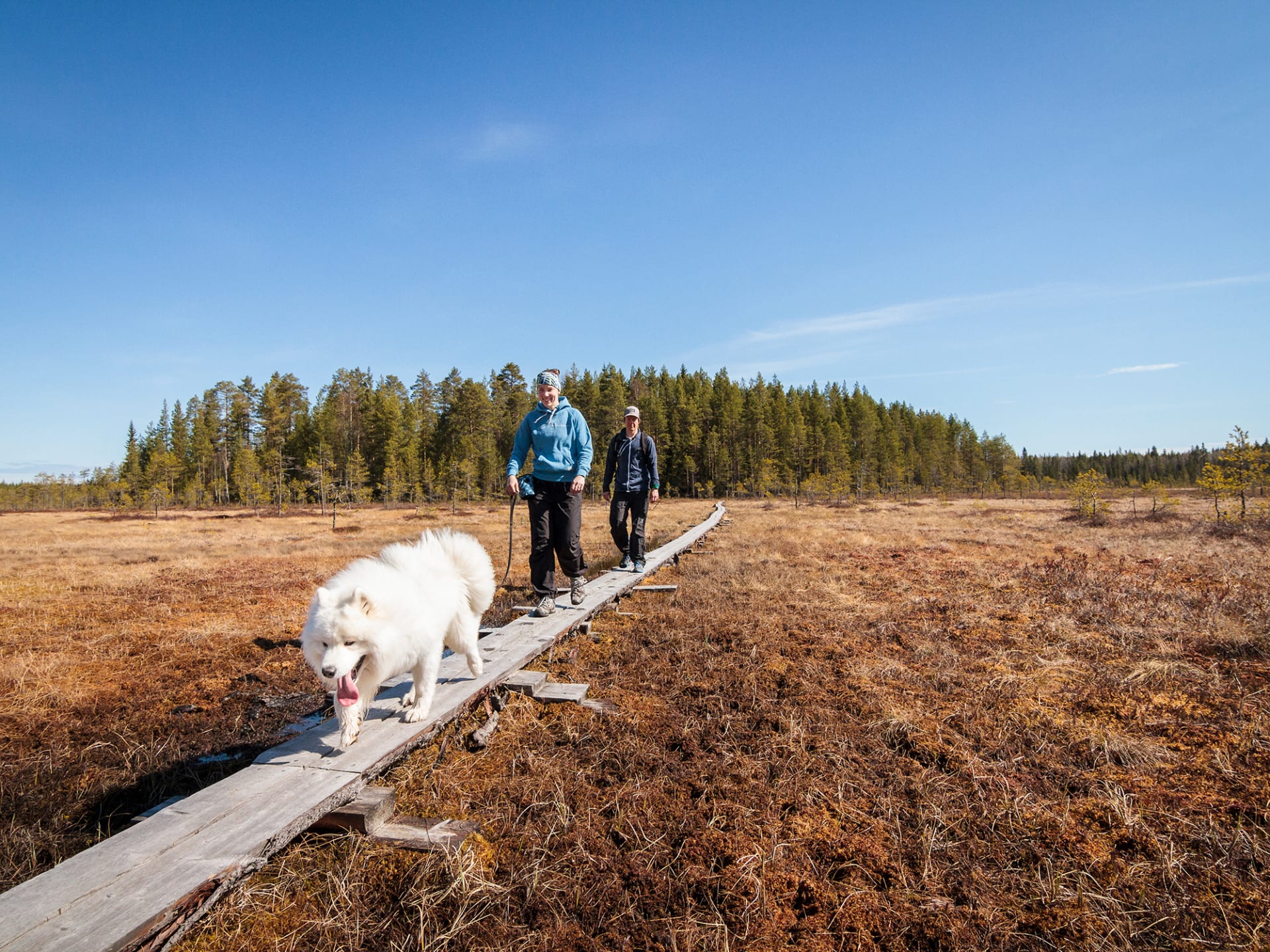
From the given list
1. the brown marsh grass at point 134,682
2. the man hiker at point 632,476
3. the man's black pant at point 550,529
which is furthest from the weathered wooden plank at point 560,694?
the man hiker at point 632,476

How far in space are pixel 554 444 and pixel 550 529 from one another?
94 cm

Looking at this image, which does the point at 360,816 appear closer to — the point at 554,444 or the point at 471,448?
the point at 554,444

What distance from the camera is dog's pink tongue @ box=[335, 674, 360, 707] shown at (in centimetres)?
294

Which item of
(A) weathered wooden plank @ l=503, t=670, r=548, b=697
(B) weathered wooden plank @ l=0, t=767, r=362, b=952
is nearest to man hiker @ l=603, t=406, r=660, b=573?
(A) weathered wooden plank @ l=503, t=670, r=548, b=697

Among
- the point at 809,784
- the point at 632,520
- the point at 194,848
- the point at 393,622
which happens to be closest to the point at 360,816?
the point at 194,848

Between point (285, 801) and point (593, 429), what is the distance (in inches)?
2246

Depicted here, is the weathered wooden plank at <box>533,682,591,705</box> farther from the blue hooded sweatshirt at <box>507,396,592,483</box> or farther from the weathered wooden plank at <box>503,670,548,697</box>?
the blue hooded sweatshirt at <box>507,396,592,483</box>

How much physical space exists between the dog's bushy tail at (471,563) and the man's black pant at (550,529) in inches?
67.5

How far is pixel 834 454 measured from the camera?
202ft

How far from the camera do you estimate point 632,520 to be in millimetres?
9211

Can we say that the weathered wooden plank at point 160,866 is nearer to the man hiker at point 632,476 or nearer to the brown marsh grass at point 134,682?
the brown marsh grass at point 134,682

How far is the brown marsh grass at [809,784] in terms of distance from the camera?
2117 millimetres

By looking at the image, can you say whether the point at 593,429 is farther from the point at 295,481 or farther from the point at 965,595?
the point at 965,595

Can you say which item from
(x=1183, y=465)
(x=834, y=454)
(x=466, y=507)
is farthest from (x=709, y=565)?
(x=1183, y=465)
